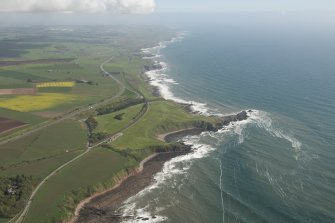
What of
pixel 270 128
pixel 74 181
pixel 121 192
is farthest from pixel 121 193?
pixel 270 128

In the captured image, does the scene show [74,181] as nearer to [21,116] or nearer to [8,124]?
[8,124]

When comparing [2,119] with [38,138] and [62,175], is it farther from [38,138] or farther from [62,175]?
[62,175]

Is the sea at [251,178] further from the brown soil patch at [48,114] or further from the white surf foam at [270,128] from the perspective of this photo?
the brown soil patch at [48,114]

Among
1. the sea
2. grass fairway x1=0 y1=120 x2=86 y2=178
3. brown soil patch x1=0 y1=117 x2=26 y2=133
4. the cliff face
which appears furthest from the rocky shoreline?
brown soil patch x1=0 y1=117 x2=26 y2=133

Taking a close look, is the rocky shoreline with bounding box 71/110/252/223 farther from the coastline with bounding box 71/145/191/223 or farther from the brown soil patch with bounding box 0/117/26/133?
the brown soil patch with bounding box 0/117/26/133

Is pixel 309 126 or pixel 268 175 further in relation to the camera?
pixel 309 126

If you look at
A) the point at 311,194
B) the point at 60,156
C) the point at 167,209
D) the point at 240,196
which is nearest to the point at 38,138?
the point at 60,156

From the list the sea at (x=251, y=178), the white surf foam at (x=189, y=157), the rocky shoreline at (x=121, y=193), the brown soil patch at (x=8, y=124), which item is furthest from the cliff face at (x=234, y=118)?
the brown soil patch at (x=8, y=124)
